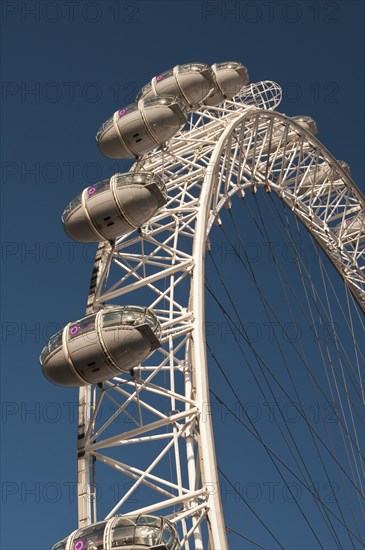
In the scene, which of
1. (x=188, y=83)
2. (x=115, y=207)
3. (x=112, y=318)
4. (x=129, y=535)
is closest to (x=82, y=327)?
(x=112, y=318)

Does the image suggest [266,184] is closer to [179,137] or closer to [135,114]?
[179,137]

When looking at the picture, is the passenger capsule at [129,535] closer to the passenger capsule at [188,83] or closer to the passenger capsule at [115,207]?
the passenger capsule at [115,207]

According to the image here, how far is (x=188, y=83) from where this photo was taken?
92.7 feet

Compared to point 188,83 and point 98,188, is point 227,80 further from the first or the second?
point 98,188

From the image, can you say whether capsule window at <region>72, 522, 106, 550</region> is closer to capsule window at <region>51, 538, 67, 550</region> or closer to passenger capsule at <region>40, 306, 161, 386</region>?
capsule window at <region>51, 538, 67, 550</region>

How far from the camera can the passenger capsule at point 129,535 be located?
16.4m

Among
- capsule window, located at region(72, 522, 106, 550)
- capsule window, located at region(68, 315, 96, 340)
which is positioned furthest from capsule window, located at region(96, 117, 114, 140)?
capsule window, located at region(72, 522, 106, 550)

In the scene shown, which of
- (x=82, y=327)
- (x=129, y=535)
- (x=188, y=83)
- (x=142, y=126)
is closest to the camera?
(x=129, y=535)

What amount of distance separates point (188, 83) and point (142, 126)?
2.94 meters

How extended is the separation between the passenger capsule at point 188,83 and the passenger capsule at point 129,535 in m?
14.4

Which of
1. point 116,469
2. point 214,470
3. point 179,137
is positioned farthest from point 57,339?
point 179,137

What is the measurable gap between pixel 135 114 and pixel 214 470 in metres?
11.0

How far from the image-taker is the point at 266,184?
31875 millimetres

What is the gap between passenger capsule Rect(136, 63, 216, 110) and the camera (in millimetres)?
28250
